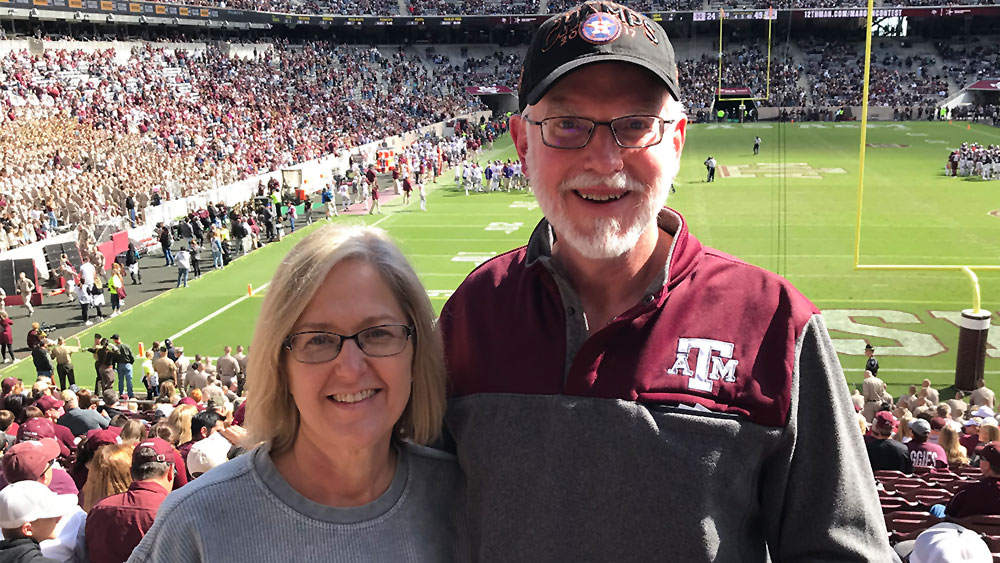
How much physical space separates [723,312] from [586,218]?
16.2 inches

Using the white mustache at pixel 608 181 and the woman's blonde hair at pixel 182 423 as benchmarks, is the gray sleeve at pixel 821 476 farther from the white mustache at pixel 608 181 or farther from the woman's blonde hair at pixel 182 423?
the woman's blonde hair at pixel 182 423

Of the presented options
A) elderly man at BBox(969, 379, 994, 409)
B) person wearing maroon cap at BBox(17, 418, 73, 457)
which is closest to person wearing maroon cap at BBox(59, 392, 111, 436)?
person wearing maroon cap at BBox(17, 418, 73, 457)

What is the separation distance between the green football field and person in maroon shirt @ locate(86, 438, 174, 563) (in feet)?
21.1

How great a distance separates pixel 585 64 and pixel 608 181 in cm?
29

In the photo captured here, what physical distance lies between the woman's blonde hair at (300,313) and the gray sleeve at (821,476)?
0.87m

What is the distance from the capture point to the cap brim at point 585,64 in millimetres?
1953

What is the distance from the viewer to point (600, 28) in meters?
1.99

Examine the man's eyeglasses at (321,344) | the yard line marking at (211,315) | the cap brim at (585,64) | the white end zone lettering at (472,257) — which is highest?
the cap brim at (585,64)

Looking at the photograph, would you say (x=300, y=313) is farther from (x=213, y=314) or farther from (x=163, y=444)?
(x=213, y=314)

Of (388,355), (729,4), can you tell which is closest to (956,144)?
(729,4)

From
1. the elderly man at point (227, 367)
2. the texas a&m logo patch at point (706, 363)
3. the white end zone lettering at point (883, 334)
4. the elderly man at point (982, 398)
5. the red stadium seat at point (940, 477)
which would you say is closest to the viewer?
the texas a&m logo patch at point (706, 363)

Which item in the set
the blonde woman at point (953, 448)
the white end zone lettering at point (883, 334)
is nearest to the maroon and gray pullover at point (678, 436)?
the blonde woman at point (953, 448)

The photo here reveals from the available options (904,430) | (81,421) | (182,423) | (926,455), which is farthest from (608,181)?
(81,421)

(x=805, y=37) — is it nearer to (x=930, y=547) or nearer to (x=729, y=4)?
(x=729, y=4)
